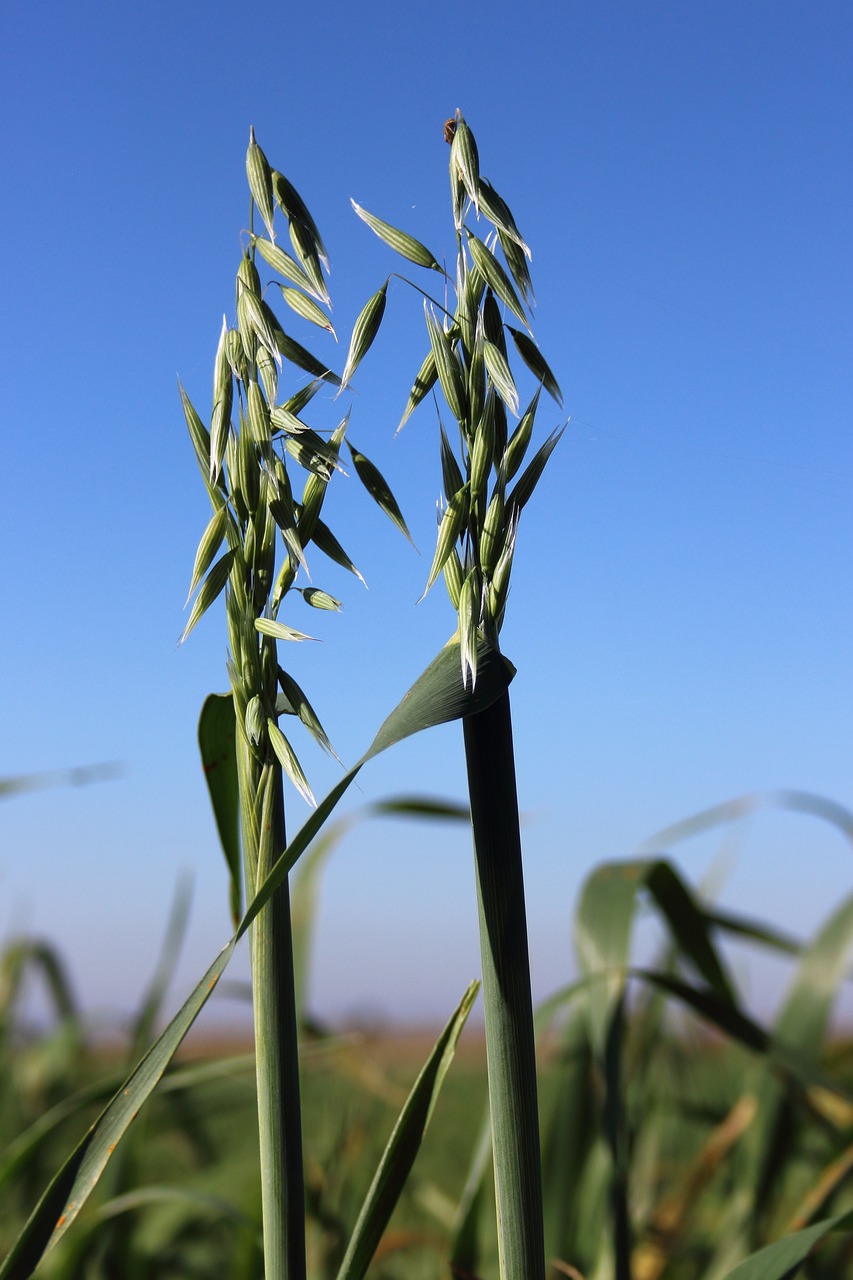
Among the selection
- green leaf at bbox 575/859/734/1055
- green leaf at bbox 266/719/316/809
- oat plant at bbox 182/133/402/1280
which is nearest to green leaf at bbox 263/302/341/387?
oat plant at bbox 182/133/402/1280

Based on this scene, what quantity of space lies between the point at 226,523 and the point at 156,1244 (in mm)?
765

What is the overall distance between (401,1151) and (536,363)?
223 mm

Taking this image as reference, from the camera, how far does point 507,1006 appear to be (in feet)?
0.77

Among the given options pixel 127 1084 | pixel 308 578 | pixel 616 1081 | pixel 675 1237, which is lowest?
pixel 675 1237

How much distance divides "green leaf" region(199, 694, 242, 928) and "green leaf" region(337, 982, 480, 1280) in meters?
0.10

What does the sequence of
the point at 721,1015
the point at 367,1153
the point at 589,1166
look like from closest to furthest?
the point at 721,1015, the point at 589,1166, the point at 367,1153

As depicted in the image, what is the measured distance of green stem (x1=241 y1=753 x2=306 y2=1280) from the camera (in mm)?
246

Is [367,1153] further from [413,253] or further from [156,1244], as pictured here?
[413,253]

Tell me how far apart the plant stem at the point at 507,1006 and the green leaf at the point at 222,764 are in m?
0.13

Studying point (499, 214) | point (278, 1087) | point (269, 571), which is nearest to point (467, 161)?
point (499, 214)

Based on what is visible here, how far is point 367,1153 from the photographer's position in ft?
2.92

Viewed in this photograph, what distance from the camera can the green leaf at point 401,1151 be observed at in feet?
0.90

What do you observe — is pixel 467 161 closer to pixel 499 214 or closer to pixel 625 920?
pixel 499 214

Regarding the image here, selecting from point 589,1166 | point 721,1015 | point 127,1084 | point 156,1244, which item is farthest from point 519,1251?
point 156,1244
